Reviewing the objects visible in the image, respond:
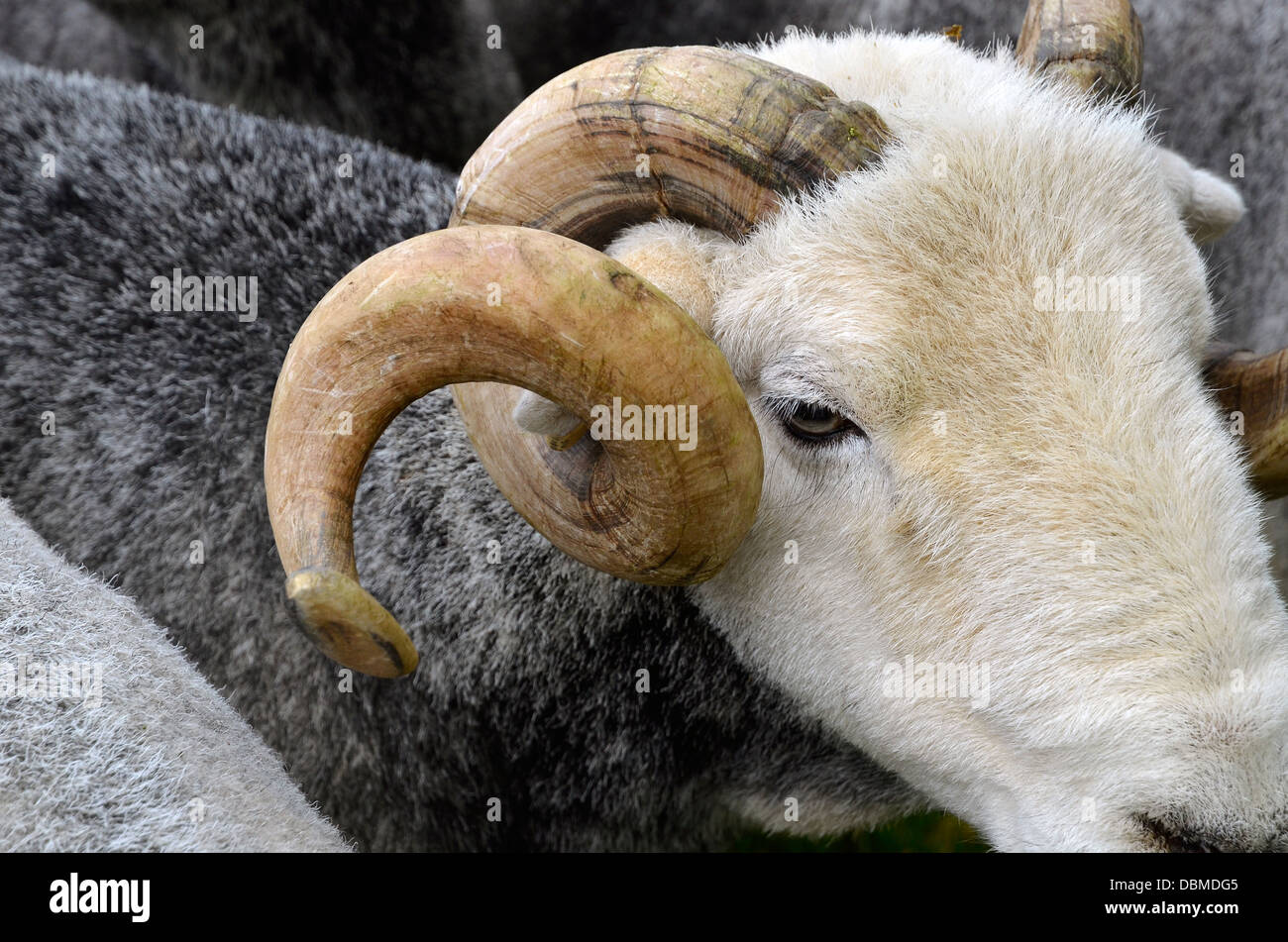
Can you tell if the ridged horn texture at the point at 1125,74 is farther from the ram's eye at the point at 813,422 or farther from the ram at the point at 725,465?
the ram's eye at the point at 813,422

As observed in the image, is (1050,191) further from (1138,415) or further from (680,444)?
(680,444)

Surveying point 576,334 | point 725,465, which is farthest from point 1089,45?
→ point 576,334

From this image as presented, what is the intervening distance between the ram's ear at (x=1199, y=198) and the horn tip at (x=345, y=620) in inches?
101

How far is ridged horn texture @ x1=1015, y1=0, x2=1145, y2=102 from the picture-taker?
10.7 ft

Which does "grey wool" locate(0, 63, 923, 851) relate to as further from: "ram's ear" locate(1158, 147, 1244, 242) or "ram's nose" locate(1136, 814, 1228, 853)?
"ram's ear" locate(1158, 147, 1244, 242)

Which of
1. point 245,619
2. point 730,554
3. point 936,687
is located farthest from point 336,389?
point 936,687

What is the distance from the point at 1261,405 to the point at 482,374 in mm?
2389

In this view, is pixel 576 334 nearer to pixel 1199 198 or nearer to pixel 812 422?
pixel 812 422

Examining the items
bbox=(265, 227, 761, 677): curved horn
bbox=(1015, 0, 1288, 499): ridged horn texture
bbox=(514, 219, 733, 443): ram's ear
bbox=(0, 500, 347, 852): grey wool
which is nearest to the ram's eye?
bbox=(265, 227, 761, 677): curved horn

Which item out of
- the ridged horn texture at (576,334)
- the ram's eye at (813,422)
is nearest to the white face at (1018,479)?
the ram's eye at (813,422)

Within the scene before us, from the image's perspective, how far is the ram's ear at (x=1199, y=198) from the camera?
3373 mm

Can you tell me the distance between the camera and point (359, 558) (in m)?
3.41

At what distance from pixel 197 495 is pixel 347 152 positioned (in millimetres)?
1309

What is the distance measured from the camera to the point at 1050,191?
2.78m
